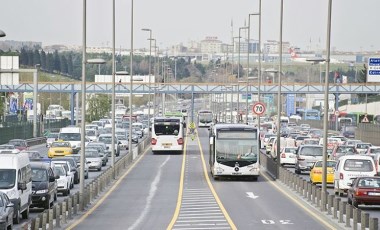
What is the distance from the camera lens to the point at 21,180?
35906mm

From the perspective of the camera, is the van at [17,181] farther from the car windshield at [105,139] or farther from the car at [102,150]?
the car windshield at [105,139]

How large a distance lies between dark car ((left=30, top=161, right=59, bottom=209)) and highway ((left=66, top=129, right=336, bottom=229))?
65.8 inches

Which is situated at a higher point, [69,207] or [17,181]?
[17,181]

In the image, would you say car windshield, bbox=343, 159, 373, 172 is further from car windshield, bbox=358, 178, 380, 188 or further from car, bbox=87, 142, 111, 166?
car, bbox=87, 142, 111, 166

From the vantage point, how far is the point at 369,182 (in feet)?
133

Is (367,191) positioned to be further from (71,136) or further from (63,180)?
(71,136)

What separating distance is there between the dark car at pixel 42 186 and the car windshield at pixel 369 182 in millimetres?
10956

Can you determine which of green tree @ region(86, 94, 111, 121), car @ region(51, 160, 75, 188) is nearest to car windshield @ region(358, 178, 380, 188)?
car @ region(51, 160, 75, 188)

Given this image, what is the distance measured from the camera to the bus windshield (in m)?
57.7

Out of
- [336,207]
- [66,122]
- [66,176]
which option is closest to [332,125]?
[66,122]

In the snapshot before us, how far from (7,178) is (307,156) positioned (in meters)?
30.7

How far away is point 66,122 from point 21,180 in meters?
122

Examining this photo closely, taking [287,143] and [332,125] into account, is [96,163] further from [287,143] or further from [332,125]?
[332,125]

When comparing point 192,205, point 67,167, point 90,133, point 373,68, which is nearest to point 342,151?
point 373,68
